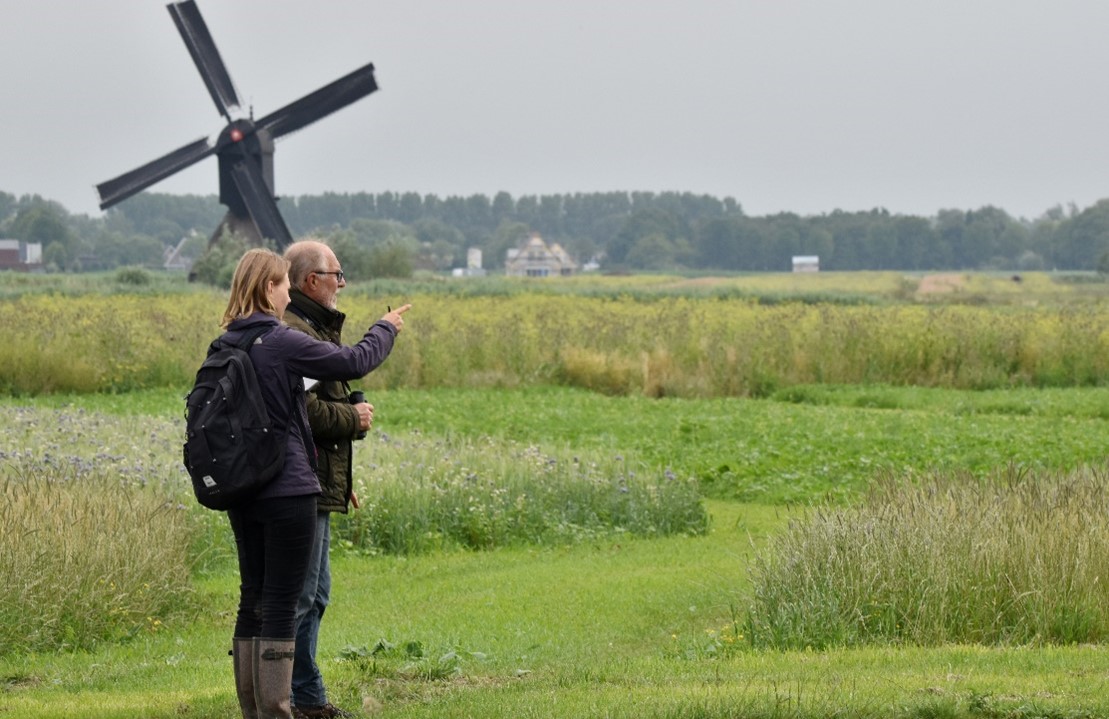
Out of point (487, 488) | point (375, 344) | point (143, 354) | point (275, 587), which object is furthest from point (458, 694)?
point (143, 354)

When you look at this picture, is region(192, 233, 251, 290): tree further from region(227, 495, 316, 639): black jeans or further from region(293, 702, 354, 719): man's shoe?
region(227, 495, 316, 639): black jeans

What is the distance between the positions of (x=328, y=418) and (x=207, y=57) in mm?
48363

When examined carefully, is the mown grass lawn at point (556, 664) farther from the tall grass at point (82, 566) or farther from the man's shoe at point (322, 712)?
the tall grass at point (82, 566)

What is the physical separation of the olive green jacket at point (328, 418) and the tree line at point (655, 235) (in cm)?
7993

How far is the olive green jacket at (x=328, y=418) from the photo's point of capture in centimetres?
650

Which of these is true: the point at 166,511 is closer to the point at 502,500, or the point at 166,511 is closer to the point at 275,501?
the point at 502,500

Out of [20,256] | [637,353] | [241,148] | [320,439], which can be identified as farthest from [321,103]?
[20,256]

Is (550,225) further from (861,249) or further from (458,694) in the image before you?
(458,694)

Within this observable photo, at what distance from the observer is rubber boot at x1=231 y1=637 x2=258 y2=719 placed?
6277 mm

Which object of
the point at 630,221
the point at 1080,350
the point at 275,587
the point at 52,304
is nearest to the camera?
the point at 275,587

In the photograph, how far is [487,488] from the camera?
1449 cm

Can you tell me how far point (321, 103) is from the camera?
53438 millimetres

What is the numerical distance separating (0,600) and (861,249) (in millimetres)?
116454

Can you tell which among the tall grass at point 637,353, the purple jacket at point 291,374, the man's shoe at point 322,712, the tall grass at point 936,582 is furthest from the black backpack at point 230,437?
the tall grass at point 637,353
